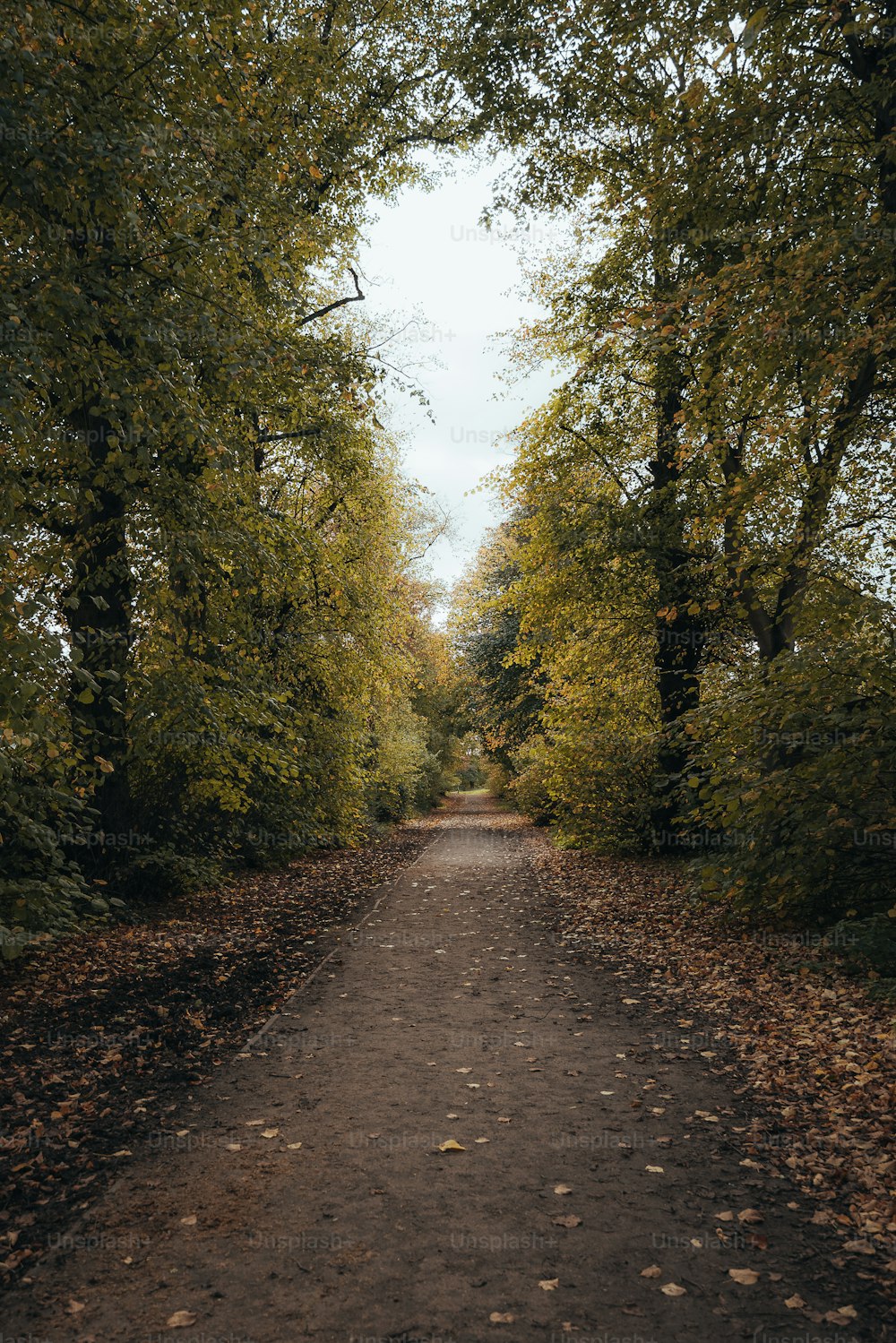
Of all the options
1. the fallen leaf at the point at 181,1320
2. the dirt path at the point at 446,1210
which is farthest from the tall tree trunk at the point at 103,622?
the fallen leaf at the point at 181,1320

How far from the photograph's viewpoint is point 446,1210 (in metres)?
4.01

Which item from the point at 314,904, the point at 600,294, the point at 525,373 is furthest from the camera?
the point at 525,373

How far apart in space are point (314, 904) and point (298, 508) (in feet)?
27.4

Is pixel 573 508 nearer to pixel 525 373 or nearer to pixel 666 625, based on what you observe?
pixel 666 625

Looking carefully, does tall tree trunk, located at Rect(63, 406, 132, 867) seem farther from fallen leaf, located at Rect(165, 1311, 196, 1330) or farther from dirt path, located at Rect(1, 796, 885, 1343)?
fallen leaf, located at Rect(165, 1311, 196, 1330)

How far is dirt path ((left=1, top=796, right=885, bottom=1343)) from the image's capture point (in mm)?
3254

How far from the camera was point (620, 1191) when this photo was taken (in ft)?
13.7

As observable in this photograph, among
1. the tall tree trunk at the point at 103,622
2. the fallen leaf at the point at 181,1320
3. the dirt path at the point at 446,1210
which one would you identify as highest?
the tall tree trunk at the point at 103,622

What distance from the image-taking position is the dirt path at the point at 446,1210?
10.7 ft

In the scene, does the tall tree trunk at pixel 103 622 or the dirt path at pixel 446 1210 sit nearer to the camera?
the dirt path at pixel 446 1210

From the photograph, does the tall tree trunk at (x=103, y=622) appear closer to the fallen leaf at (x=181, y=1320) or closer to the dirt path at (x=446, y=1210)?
the dirt path at (x=446, y=1210)

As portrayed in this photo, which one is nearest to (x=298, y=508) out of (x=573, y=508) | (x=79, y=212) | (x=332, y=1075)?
(x=573, y=508)

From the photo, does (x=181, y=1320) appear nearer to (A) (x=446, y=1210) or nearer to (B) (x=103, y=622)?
(A) (x=446, y=1210)

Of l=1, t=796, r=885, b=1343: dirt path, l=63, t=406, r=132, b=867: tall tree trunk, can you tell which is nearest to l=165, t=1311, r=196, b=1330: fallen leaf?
l=1, t=796, r=885, b=1343: dirt path
